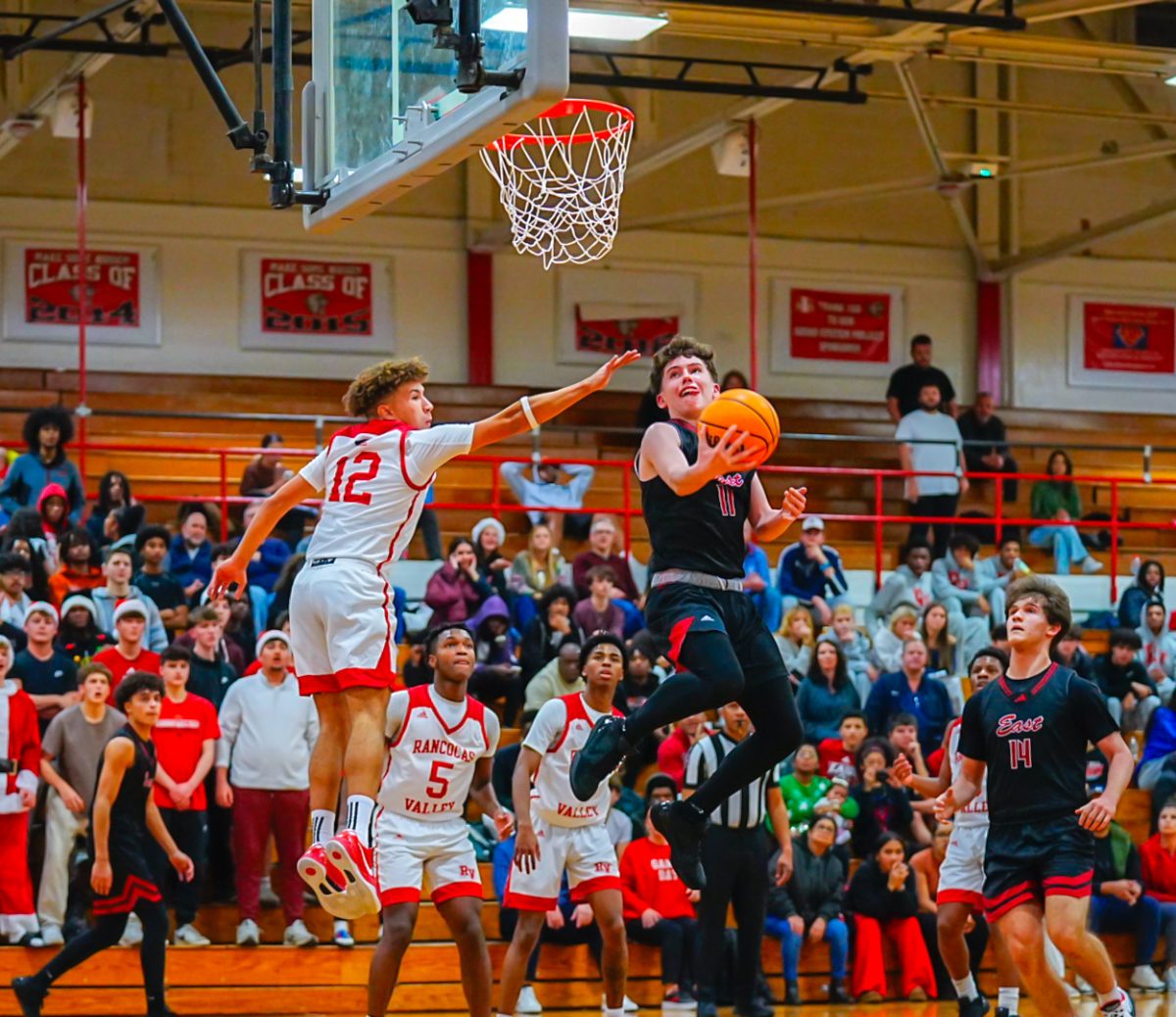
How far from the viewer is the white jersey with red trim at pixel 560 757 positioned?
37.9 ft

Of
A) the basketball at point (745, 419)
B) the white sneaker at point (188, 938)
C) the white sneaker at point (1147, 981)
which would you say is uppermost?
the basketball at point (745, 419)

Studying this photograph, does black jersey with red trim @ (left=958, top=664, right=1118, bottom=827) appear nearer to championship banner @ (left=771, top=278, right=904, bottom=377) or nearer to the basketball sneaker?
the basketball sneaker

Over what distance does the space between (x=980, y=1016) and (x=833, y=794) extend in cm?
264

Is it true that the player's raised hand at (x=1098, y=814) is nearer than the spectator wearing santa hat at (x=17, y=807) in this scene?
Yes

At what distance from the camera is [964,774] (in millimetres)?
9609

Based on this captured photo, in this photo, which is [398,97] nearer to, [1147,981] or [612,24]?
[612,24]

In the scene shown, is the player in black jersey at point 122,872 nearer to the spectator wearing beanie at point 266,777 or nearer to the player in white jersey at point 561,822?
the spectator wearing beanie at point 266,777

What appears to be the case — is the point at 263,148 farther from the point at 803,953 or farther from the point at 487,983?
the point at 803,953

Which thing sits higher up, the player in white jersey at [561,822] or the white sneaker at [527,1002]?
the player in white jersey at [561,822]

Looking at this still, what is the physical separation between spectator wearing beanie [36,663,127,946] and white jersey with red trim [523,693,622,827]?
2900 millimetres

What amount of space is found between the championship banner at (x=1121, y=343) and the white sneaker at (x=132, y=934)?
15.9 meters

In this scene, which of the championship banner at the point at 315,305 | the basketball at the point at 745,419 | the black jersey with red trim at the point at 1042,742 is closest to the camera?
the basketball at the point at 745,419

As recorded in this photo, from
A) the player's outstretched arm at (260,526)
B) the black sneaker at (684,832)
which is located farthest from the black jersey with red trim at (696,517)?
the player's outstretched arm at (260,526)

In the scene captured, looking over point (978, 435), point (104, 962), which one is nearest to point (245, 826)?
point (104, 962)
